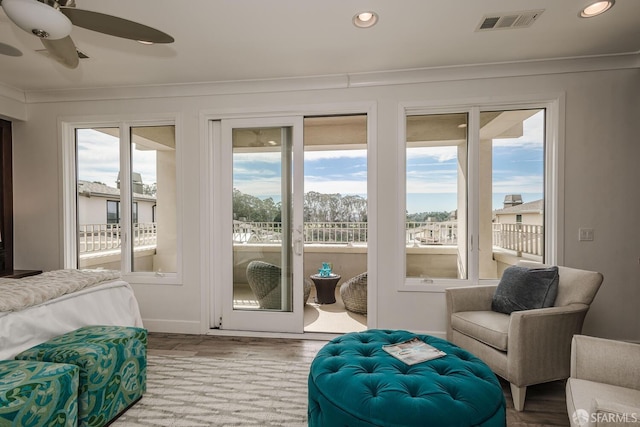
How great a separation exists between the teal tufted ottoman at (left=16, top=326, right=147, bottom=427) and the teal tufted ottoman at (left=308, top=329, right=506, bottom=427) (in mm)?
1158

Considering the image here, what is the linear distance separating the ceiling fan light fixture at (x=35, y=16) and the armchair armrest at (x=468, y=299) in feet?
9.43

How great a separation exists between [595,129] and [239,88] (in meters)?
3.32

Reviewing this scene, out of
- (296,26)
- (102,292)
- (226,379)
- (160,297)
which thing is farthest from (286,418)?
(296,26)

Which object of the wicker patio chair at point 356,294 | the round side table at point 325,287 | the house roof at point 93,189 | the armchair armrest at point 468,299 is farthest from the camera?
the round side table at point 325,287

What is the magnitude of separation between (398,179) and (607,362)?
6.76 ft

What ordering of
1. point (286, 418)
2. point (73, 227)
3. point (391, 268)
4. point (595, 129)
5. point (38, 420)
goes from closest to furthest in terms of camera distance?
point (38, 420) → point (286, 418) → point (595, 129) → point (391, 268) → point (73, 227)

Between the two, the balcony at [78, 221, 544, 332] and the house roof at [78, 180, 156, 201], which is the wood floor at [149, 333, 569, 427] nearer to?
the balcony at [78, 221, 544, 332]

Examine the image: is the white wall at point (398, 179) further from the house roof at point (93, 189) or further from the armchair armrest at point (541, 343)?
the armchair armrest at point (541, 343)

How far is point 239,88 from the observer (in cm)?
345

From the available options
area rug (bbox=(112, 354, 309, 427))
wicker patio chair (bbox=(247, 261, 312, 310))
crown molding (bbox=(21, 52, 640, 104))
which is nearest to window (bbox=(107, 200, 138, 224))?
crown molding (bbox=(21, 52, 640, 104))

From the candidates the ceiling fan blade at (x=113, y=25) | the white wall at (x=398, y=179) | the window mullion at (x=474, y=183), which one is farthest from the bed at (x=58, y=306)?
the window mullion at (x=474, y=183)

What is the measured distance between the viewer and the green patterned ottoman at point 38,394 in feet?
4.56

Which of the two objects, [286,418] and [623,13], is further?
[623,13]

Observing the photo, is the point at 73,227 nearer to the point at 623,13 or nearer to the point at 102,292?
the point at 102,292
